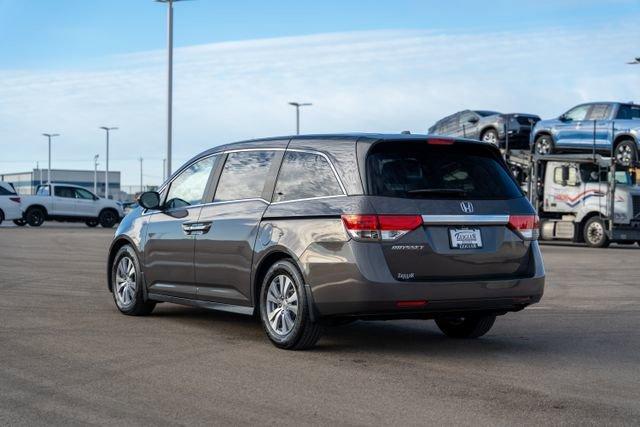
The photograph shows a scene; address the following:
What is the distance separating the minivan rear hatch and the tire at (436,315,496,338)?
936mm

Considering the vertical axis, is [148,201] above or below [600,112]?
below

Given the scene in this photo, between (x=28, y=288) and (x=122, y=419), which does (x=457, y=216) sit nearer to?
(x=122, y=419)

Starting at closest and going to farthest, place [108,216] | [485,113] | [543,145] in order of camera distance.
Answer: [543,145] → [485,113] → [108,216]

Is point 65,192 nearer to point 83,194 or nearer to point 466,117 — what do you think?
point 83,194

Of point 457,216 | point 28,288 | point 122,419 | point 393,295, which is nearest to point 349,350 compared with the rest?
point 393,295

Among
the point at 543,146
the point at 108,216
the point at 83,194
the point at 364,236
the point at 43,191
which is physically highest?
the point at 543,146

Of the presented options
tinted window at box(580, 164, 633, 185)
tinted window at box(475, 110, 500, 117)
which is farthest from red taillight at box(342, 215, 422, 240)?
tinted window at box(475, 110, 500, 117)

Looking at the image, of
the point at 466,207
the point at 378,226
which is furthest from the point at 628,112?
the point at 378,226

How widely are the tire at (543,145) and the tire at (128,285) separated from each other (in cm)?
1909

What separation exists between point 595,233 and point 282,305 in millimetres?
20859

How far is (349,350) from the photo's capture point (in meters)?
8.24

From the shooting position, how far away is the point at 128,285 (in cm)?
1041

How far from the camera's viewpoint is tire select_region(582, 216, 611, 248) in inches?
1072

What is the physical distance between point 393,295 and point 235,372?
4.30 feet
